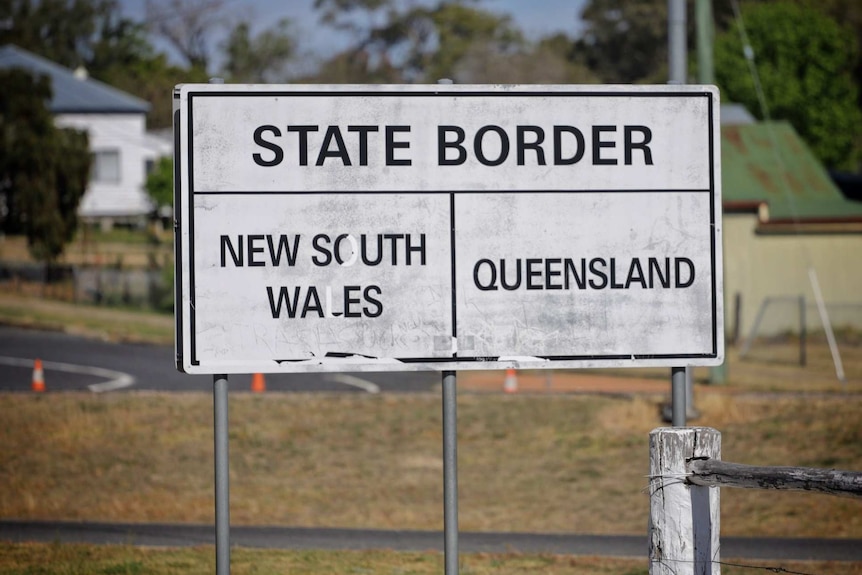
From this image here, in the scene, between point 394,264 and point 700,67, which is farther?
point 700,67

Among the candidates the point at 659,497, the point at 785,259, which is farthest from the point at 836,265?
the point at 659,497

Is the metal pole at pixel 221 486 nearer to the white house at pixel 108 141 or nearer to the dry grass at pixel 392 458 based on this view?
the dry grass at pixel 392 458

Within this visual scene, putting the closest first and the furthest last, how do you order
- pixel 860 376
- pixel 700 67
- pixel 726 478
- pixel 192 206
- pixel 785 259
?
1. pixel 726 478
2. pixel 192 206
3. pixel 700 67
4. pixel 860 376
5. pixel 785 259

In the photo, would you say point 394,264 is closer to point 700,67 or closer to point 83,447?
point 83,447

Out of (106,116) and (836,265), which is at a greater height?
(106,116)

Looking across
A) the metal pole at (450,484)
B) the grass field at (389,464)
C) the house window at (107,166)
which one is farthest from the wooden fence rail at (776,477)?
the house window at (107,166)

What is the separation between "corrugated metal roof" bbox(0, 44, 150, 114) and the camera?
53156 millimetres

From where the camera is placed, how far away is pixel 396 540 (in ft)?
34.5

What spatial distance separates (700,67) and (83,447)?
10.7 meters

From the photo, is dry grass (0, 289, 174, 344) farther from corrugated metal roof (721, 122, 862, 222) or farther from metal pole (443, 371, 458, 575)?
metal pole (443, 371, 458, 575)

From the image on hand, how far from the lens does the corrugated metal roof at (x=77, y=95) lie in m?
53.2

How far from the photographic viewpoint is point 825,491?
4.66m

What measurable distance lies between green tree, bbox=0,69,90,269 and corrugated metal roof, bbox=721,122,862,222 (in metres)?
19.0

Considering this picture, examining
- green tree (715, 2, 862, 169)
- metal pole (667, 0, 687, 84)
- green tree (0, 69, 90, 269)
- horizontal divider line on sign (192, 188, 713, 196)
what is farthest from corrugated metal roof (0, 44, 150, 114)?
horizontal divider line on sign (192, 188, 713, 196)
